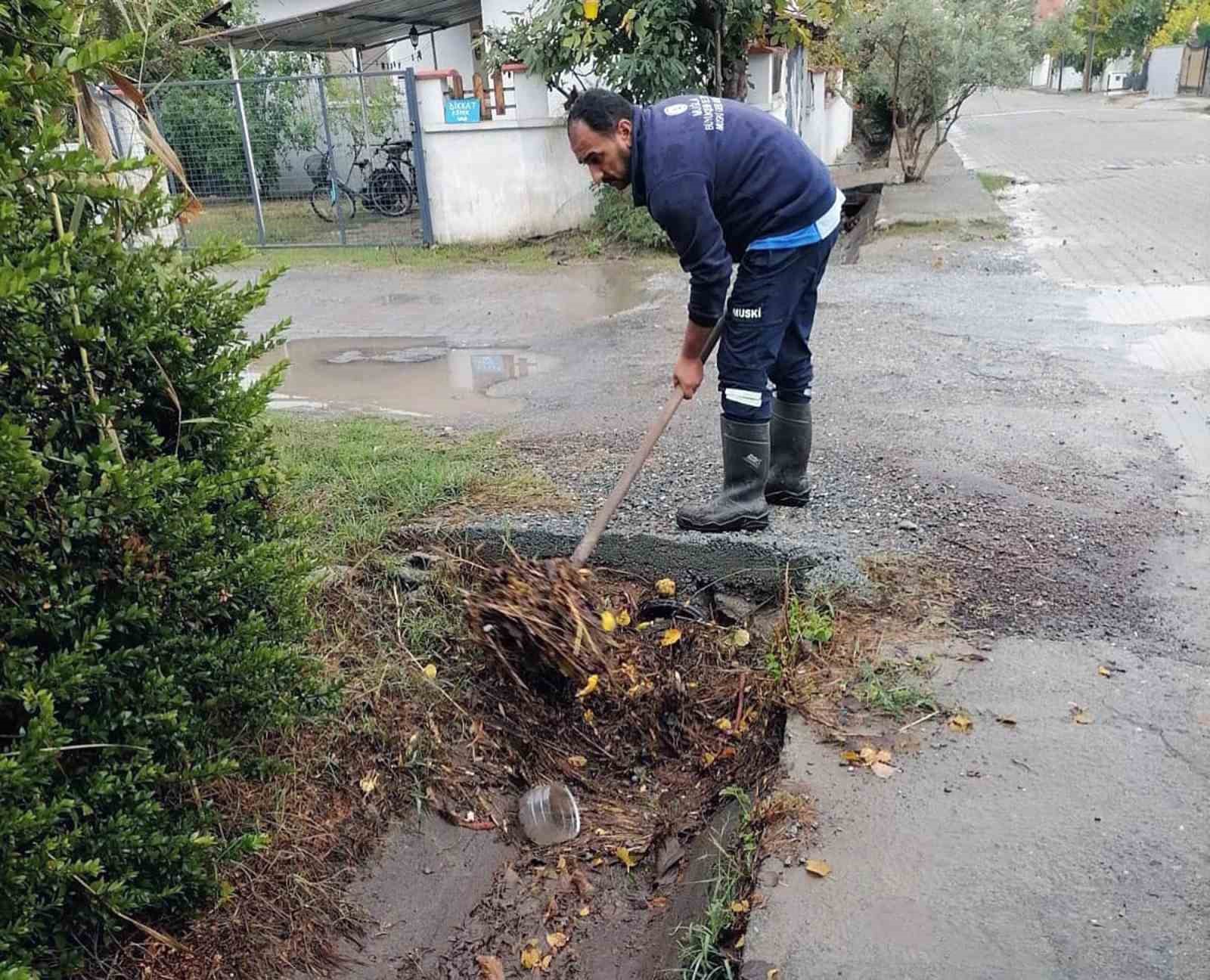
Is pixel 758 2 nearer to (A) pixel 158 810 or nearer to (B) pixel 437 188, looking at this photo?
(B) pixel 437 188

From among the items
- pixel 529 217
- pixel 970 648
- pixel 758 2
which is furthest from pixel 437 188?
pixel 970 648

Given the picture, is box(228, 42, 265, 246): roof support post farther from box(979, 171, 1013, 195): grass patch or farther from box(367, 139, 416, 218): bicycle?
box(979, 171, 1013, 195): grass patch

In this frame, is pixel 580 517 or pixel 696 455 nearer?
pixel 580 517

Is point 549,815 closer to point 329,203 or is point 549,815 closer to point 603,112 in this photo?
point 603,112

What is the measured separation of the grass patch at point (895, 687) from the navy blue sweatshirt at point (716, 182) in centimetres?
143

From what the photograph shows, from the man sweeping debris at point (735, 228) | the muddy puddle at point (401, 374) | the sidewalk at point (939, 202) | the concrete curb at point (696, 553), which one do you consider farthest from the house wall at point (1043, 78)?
the concrete curb at point (696, 553)

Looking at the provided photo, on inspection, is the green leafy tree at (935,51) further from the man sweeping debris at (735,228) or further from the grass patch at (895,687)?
the grass patch at (895,687)

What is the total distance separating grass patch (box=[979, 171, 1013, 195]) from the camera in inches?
606

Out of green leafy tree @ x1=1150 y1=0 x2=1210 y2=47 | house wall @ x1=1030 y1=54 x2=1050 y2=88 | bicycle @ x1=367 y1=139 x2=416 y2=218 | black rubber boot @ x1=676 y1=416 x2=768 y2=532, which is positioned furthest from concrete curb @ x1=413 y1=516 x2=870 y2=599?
house wall @ x1=1030 y1=54 x2=1050 y2=88

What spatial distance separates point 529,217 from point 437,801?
34.6ft

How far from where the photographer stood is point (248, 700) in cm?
232

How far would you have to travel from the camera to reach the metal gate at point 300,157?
1395cm

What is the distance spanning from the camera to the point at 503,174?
12.5 m

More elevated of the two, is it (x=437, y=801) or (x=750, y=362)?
(x=750, y=362)
